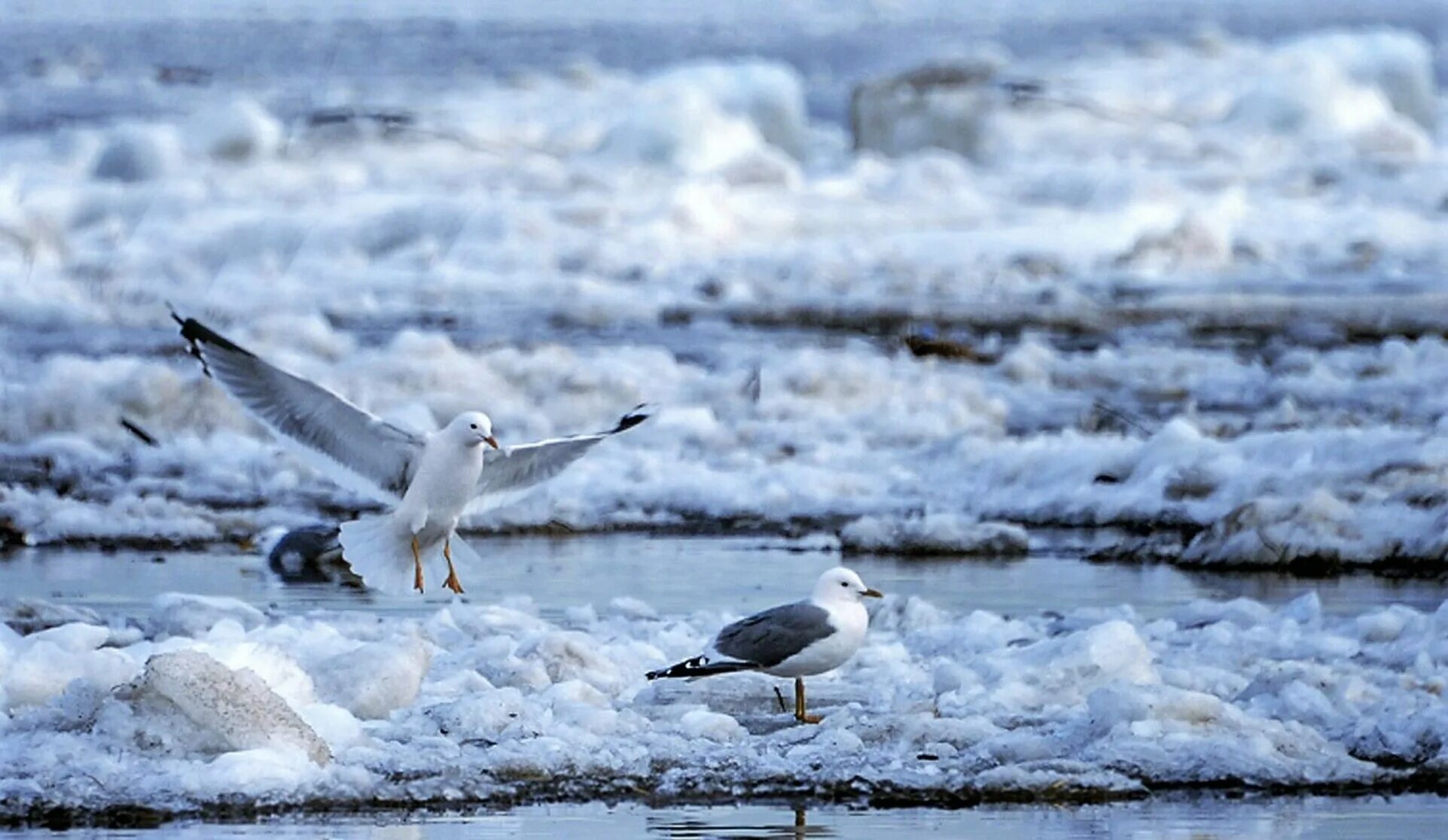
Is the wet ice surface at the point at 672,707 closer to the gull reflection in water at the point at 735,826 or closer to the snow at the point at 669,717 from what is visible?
the snow at the point at 669,717

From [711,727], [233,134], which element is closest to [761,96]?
[233,134]

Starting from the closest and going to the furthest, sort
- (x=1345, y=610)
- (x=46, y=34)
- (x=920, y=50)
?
(x=1345, y=610) < (x=920, y=50) < (x=46, y=34)

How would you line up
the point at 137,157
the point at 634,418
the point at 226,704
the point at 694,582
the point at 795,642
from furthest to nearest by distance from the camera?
the point at 137,157
the point at 694,582
the point at 634,418
the point at 795,642
the point at 226,704

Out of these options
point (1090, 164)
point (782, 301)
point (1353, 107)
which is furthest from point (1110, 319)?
point (1353, 107)

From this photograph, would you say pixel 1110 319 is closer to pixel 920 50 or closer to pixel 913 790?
pixel 913 790

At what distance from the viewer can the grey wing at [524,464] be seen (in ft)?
27.1

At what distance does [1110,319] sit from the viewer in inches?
765

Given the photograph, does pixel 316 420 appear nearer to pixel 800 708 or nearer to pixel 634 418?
pixel 634 418

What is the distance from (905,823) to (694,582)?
11.8 feet

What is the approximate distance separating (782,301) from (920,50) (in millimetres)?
37121

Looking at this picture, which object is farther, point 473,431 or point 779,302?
point 779,302

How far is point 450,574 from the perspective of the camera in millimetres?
8359

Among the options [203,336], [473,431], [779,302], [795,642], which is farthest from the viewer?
[779,302]

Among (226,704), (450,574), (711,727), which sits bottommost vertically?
(711,727)
